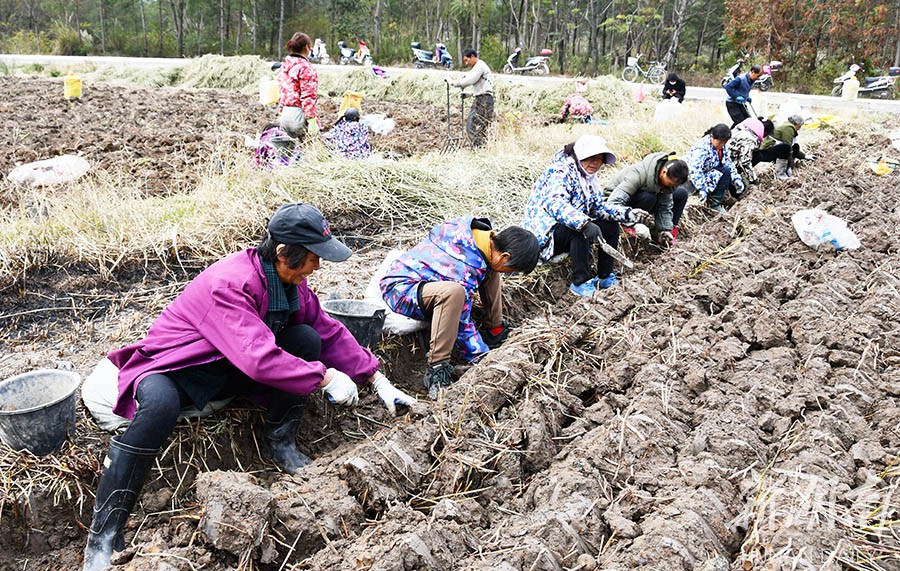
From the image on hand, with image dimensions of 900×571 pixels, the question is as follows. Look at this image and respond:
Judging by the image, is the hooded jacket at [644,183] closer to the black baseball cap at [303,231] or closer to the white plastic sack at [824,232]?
the white plastic sack at [824,232]

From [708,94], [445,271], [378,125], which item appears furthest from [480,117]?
[708,94]

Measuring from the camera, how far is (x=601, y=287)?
203 inches

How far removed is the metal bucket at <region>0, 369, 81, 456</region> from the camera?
265cm

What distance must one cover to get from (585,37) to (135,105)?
33969 mm

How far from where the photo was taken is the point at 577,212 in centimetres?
486

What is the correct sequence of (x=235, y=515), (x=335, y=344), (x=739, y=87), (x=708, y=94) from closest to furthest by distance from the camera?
(x=235, y=515), (x=335, y=344), (x=739, y=87), (x=708, y=94)

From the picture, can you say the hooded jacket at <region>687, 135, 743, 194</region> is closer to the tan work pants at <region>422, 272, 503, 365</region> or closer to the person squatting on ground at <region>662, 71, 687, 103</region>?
the tan work pants at <region>422, 272, 503, 365</region>

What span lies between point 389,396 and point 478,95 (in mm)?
7154

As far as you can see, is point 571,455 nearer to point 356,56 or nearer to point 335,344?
point 335,344

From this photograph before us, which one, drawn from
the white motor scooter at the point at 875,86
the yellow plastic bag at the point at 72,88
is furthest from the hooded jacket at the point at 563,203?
the white motor scooter at the point at 875,86

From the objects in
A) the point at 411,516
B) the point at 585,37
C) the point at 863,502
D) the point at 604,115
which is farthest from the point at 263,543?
the point at 585,37

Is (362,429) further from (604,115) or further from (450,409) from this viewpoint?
(604,115)

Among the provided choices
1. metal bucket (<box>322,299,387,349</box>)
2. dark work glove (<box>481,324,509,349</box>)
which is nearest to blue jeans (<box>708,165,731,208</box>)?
dark work glove (<box>481,324,509,349</box>)

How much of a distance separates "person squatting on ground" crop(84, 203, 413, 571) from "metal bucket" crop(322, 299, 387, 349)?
2.07ft
